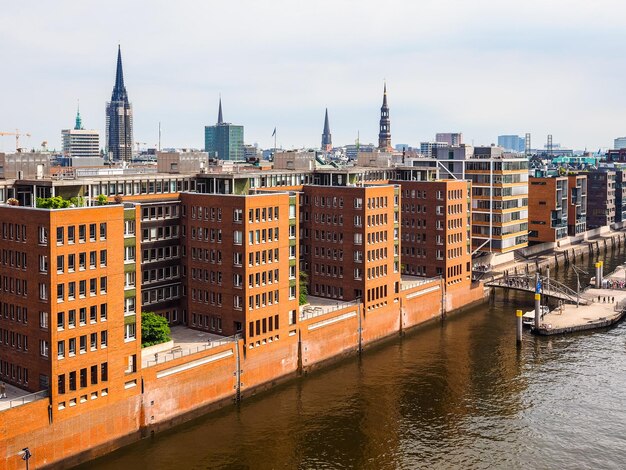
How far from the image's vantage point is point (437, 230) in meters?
155

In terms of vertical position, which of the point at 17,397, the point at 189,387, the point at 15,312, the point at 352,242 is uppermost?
the point at 352,242

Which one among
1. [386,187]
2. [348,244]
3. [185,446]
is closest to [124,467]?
[185,446]

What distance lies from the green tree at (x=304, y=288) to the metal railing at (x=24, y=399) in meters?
54.6

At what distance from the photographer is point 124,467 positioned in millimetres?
82125

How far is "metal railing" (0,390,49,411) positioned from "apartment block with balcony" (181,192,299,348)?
3219cm

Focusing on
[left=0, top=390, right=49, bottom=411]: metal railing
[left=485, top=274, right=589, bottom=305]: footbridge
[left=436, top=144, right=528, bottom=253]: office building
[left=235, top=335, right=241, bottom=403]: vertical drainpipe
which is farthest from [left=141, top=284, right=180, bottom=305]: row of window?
[left=436, top=144, right=528, bottom=253]: office building

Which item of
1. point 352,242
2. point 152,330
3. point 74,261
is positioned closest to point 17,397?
point 74,261

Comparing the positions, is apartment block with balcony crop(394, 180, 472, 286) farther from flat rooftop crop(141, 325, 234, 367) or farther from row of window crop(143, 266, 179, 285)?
flat rooftop crop(141, 325, 234, 367)

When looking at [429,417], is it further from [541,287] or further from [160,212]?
[541,287]

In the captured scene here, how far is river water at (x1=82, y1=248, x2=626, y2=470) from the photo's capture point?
279 ft

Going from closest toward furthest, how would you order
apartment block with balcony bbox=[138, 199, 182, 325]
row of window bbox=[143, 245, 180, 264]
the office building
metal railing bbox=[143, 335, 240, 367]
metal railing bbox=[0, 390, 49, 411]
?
1. metal railing bbox=[0, 390, 49, 411]
2. metal railing bbox=[143, 335, 240, 367]
3. apartment block with balcony bbox=[138, 199, 182, 325]
4. row of window bbox=[143, 245, 180, 264]
5. the office building

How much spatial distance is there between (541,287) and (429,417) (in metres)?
74.5

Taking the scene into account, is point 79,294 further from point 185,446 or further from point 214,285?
point 214,285

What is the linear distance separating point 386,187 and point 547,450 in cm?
6096
